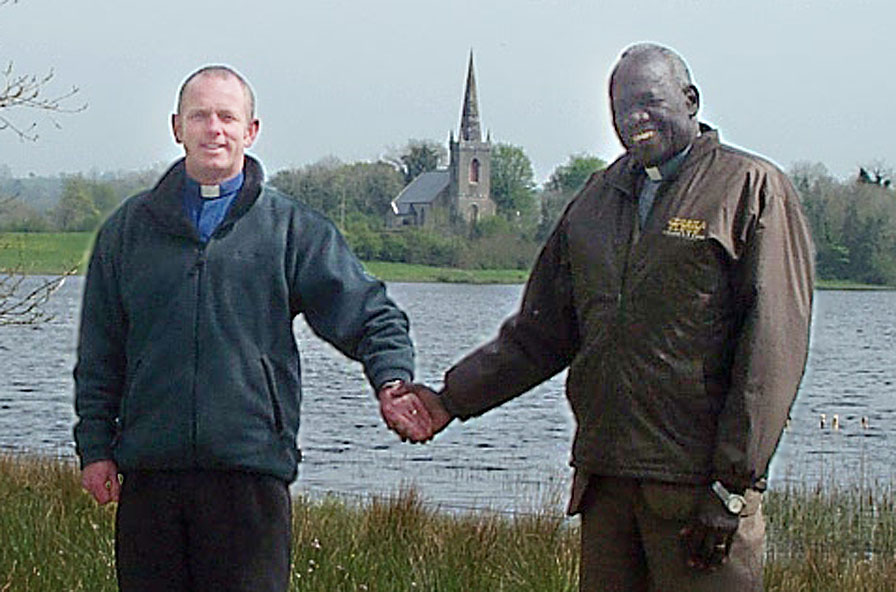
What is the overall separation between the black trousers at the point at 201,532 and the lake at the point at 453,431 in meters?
4.19

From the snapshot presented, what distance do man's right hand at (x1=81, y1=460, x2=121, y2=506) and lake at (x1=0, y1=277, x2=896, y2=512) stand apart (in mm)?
4138

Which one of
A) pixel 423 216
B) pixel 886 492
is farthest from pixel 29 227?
pixel 423 216

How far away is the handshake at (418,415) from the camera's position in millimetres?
4227

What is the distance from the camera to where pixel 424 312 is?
4584 centimetres

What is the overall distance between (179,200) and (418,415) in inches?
37.3

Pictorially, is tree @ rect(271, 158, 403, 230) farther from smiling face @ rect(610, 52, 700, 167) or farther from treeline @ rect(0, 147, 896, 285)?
smiling face @ rect(610, 52, 700, 167)

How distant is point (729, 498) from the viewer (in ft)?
11.4

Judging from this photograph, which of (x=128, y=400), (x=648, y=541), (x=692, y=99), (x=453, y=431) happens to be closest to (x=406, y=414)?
(x=128, y=400)

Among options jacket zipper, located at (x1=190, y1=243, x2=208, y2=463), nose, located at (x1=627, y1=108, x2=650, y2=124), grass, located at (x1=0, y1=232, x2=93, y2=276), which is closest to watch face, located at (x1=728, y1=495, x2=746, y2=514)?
nose, located at (x1=627, y1=108, x2=650, y2=124)

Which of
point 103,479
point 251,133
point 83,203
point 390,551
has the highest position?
point 251,133

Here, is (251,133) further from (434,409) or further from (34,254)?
(34,254)

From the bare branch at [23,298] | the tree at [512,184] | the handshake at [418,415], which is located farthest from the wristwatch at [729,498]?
the tree at [512,184]

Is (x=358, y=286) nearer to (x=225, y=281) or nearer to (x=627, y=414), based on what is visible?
(x=225, y=281)

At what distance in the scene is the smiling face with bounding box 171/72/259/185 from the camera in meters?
3.82
